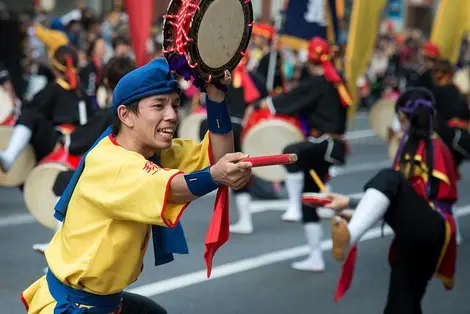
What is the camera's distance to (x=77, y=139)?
7.54 m

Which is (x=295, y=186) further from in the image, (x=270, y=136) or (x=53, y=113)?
(x=53, y=113)

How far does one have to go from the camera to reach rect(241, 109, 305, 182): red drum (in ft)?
33.6

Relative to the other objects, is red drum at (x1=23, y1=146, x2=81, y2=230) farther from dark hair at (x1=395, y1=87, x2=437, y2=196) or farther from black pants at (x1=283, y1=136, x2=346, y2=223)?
dark hair at (x1=395, y1=87, x2=437, y2=196)

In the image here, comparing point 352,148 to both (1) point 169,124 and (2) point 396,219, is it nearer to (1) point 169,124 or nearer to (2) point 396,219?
(2) point 396,219

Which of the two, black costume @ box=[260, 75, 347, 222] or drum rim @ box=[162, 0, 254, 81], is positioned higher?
drum rim @ box=[162, 0, 254, 81]

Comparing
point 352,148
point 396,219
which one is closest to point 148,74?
point 396,219

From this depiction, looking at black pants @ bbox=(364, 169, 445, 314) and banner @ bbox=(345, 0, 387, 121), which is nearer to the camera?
black pants @ bbox=(364, 169, 445, 314)

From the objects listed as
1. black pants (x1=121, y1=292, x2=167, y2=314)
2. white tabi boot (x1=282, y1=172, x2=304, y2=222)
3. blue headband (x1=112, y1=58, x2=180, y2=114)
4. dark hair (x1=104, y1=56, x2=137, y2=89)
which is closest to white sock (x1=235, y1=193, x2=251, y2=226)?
white tabi boot (x1=282, y1=172, x2=304, y2=222)

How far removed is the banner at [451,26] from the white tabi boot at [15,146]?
20.8 ft

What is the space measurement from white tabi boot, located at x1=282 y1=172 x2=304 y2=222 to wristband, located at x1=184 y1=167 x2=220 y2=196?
6.72m

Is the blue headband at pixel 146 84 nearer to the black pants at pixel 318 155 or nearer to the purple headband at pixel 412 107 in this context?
the purple headband at pixel 412 107

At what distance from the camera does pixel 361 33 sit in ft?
41.9

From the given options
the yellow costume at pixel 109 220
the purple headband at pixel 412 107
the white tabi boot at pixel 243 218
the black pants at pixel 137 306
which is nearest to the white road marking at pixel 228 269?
the white tabi boot at pixel 243 218

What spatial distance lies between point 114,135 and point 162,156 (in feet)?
0.97
